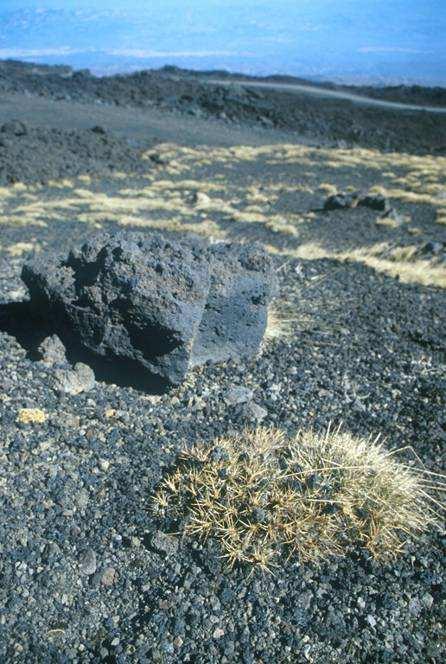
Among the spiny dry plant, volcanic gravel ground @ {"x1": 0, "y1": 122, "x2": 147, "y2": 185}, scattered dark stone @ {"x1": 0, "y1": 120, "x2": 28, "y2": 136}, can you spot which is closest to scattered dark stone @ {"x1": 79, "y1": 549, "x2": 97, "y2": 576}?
the spiny dry plant

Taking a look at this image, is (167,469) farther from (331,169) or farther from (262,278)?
(331,169)

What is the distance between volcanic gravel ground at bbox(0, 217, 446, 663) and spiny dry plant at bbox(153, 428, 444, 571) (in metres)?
0.10

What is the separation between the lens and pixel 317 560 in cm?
338

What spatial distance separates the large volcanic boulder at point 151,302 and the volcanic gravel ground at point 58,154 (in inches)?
424

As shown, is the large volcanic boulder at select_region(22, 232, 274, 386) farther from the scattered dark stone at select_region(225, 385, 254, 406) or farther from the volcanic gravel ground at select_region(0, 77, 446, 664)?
the scattered dark stone at select_region(225, 385, 254, 406)

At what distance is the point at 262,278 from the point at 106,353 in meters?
1.40

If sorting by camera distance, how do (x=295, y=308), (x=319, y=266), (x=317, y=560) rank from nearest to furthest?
(x=317, y=560)
(x=295, y=308)
(x=319, y=266)

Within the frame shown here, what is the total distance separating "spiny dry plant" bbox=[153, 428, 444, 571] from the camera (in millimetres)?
3381

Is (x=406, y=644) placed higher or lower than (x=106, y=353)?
lower

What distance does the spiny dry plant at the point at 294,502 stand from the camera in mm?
3381

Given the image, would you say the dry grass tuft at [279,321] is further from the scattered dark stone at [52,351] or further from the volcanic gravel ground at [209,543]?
the scattered dark stone at [52,351]

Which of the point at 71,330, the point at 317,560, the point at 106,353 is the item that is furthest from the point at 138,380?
the point at 317,560

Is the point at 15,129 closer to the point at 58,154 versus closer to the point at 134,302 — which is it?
the point at 58,154

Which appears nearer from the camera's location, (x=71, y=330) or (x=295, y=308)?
(x=71, y=330)
